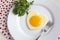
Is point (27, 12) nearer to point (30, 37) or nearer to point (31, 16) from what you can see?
point (31, 16)

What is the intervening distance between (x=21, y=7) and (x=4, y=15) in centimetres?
11

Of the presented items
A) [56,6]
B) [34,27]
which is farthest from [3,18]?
[56,6]

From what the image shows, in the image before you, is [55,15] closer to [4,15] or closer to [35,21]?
[35,21]

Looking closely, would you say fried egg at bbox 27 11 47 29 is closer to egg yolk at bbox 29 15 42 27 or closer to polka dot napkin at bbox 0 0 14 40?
egg yolk at bbox 29 15 42 27

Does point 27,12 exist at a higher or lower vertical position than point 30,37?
higher

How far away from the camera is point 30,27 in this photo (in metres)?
1.12

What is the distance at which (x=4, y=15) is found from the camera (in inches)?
46.2

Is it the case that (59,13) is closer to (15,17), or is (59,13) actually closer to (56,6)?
(56,6)

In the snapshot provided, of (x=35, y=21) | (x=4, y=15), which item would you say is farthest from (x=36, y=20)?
(x=4, y=15)

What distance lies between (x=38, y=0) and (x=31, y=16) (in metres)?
0.09

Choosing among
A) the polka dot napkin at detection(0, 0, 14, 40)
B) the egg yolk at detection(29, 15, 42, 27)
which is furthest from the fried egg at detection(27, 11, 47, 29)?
the polka dot napkin at detection(0, 0, 14, 40)

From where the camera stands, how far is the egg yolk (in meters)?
1.11

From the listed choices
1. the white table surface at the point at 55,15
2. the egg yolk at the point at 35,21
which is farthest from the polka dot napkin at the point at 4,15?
the egg yolk at the point at 35,21

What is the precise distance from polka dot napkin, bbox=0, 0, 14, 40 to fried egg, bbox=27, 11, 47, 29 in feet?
0.38
